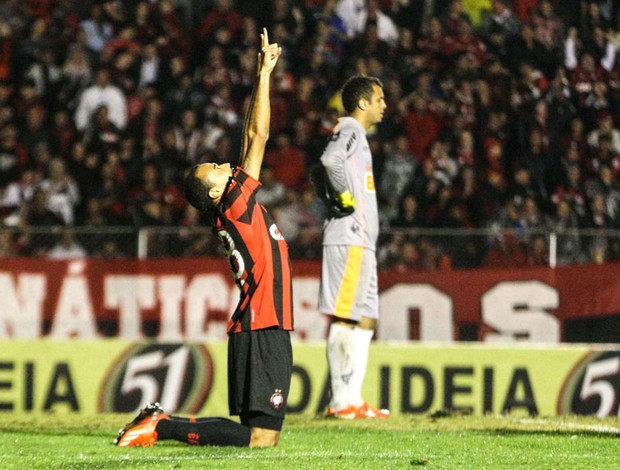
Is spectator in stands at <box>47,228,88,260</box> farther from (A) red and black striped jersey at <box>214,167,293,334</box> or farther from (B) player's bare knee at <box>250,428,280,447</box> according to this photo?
(B) player's bare knee at <box>250,428,280,447</box>

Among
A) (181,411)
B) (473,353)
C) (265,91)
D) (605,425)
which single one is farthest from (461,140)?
(265,91)

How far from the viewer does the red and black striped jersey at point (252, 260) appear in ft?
23.0

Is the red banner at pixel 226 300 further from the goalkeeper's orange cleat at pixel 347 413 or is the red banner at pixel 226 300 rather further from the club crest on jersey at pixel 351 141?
the club crest on jersey at pixel 351 141

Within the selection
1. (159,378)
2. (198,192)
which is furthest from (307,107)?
(198,192)

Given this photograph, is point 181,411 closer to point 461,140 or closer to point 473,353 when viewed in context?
point 473,353

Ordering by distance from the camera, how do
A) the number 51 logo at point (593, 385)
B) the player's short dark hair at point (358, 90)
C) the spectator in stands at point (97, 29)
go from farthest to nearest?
the spectator in stands at point (97, 29), the number 51 logo at point (593, 385), the player's short dark hair at point (358, 90)

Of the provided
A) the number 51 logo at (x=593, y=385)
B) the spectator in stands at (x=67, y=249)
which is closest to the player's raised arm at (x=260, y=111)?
the number 51 logo at (x=593, y=385)

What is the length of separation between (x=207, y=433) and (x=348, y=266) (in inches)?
93.4

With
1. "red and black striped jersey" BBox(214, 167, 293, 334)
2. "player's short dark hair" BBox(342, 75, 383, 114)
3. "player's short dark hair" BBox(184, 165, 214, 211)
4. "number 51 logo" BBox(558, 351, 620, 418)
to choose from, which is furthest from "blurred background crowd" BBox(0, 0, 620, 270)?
"player's short dark hair" BBox(184, 165, 214, 211)

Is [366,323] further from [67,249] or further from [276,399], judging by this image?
[67,249]

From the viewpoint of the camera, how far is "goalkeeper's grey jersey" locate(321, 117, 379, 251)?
901cm

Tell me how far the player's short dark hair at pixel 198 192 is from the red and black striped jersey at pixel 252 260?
0.10m

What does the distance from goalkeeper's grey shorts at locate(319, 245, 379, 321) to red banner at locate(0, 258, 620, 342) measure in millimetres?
3257

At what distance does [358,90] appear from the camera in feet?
30.3
